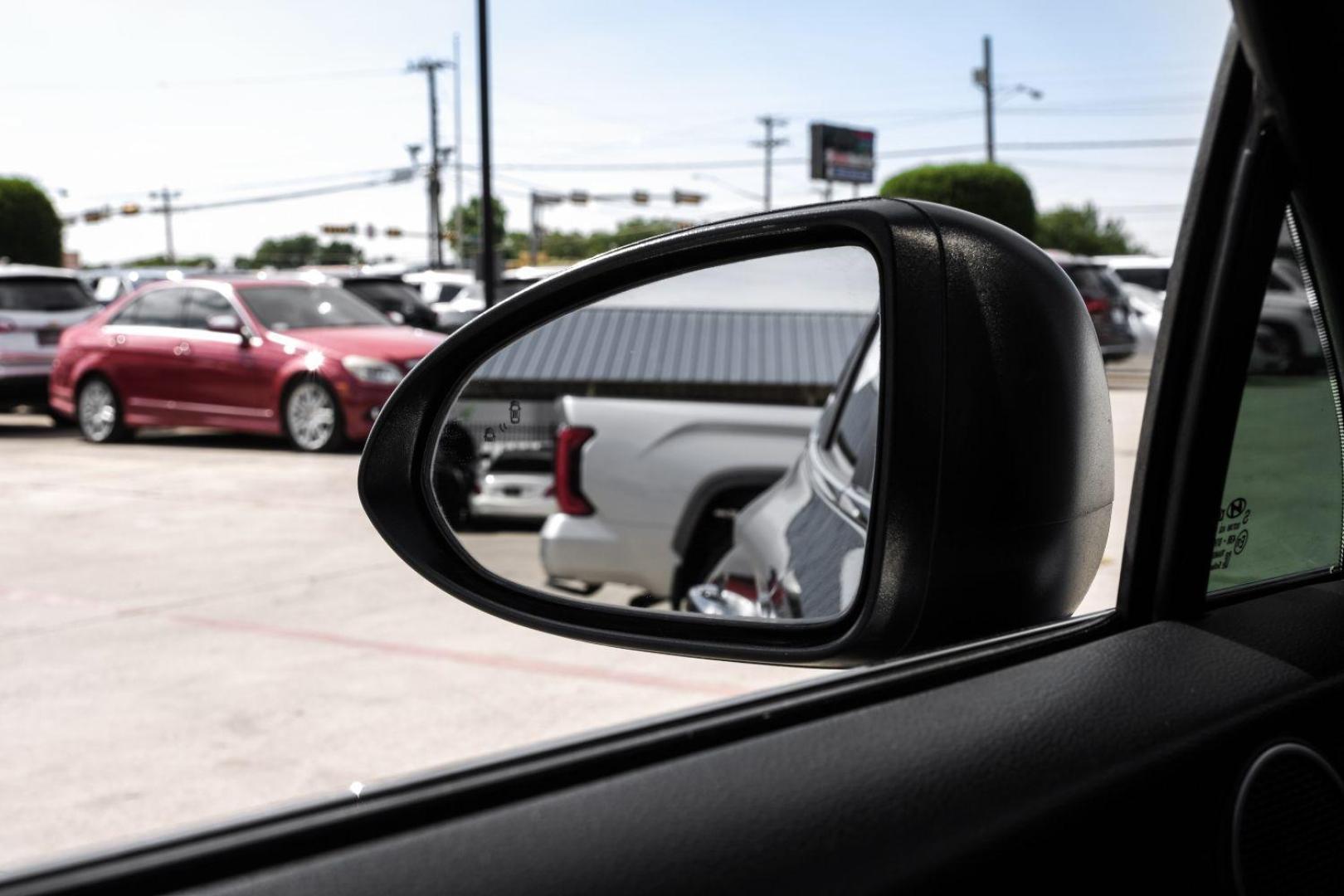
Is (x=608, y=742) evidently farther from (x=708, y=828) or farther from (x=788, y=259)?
(x=788, y=259)

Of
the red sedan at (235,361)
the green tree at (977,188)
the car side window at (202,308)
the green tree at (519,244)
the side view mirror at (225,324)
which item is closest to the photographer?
the green tree at (977,188)

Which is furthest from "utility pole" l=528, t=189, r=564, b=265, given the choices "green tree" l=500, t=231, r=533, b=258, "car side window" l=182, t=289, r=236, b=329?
"car side window" l=182, t=289, r=236, b=329

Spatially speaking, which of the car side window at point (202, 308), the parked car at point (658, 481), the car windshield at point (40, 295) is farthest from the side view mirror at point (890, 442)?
the car windshield at point (40, 295)

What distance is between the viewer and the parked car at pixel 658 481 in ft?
15.1

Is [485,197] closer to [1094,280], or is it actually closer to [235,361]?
[235,361]

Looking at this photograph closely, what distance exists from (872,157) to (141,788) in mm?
2990

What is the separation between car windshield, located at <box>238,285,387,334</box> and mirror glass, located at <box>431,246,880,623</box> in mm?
7156

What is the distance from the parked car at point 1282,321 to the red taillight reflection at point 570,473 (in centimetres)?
352

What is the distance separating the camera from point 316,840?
834mm

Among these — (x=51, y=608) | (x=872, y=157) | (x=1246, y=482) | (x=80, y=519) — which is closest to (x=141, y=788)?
(x=51, y=608)

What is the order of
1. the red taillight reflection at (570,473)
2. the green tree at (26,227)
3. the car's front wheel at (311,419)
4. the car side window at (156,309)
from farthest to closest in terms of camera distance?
the green tree at (26,227), the car side window at (156,309), the car's front wheel at (311,419), the red taillight reflection at (570,473)

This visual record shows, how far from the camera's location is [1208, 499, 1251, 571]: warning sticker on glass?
128cm

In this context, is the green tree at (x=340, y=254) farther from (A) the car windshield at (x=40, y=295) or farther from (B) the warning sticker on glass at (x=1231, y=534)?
(B) the warning sticker on glass at (x=1231, y=534)

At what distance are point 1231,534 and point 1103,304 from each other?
0.34 metres
